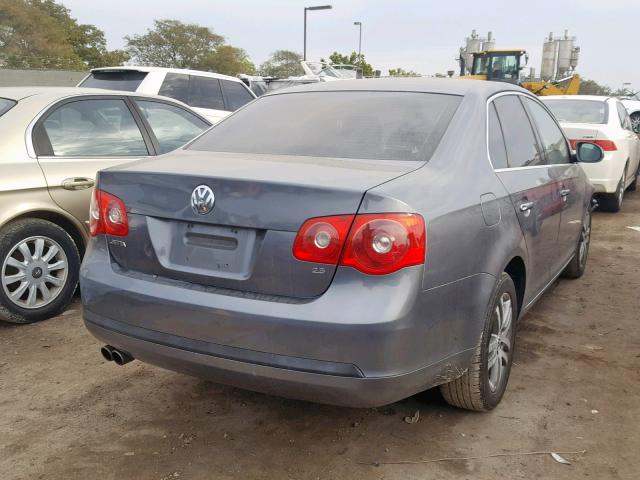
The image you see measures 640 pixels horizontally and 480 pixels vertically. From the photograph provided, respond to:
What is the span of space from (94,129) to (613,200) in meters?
7.16

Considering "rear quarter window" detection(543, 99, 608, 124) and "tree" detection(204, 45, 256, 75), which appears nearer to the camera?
"rear quarter window" detection(543, 99, 608, 124)

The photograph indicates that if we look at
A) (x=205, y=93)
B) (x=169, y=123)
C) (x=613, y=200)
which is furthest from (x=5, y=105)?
(x=613, y=200)

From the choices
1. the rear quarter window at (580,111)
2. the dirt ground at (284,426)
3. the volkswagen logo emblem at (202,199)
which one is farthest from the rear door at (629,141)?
the volkswagen logo emblem at (202,199)

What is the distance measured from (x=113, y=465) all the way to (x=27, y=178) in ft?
7.47

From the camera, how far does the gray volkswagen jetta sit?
2.28 meters

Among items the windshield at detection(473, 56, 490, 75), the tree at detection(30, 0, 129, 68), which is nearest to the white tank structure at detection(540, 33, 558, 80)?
the windshield at detection(473, 56, 490, 75)

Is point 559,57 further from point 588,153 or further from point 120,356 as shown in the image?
point 120,356

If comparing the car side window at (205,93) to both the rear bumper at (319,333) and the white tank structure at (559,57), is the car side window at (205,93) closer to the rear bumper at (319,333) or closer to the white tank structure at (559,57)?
the rear bumper at (319,333)

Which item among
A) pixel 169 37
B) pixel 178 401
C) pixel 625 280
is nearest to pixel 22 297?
pixel 178 401

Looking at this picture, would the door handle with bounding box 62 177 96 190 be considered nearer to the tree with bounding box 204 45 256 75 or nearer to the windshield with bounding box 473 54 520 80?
the windshield with bounding box 473 54 520 80

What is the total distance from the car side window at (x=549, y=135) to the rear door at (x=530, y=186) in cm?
17

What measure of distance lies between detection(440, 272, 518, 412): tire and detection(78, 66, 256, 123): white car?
6154 mm

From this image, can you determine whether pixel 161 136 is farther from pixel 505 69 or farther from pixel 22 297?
pixel 505 69

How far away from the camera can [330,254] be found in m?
2.29
